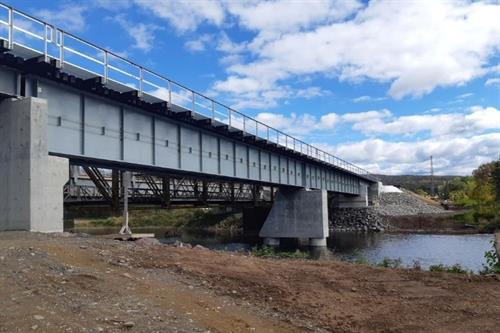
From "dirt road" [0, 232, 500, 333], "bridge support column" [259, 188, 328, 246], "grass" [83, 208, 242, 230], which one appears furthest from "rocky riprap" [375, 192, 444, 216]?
"dirt road" [0, 232, 500, 333]

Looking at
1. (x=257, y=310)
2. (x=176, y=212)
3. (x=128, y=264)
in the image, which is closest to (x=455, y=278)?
(x=257, y=310)

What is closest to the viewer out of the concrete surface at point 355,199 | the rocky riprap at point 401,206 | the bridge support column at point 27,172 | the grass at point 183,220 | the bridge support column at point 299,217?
the bridge support column at point 27,172

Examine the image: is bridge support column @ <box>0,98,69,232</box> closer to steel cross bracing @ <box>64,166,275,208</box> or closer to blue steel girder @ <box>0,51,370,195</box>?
blue steel girder @ <box>0,51,370,195</box>

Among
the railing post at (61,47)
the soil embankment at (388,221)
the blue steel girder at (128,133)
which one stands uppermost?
the railing post at (61,47)

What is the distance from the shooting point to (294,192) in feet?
196

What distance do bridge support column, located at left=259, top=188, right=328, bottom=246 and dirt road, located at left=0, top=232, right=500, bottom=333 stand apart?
4250cm

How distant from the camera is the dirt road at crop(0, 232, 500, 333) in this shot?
896cm

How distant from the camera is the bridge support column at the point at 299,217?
57906mm

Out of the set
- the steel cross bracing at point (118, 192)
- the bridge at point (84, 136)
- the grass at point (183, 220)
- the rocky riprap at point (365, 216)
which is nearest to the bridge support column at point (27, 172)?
the bridge at point (84, 136)

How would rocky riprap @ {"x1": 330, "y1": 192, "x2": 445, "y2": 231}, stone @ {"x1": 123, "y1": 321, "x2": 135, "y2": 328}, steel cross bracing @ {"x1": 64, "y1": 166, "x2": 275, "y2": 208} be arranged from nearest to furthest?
stone @ {"x1": 123, "y1": 321, "x2": 135, "y2": 328} < steel cross bracing @ {"x1": 64, "y1": 166, "x2": 275, "y2": 208} < rocky riprap @ {"x1": 330, "y1": 192, "x2": 445, "y2": 231}

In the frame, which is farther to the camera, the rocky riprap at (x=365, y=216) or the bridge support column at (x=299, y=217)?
the rocky riprap at (x=365, y=216)

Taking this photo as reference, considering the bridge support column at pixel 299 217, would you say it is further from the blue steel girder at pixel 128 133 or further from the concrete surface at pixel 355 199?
the concrete surface at pixel 355 199

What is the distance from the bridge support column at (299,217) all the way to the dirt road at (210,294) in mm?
42500

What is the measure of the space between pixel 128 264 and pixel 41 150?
8324 mm
